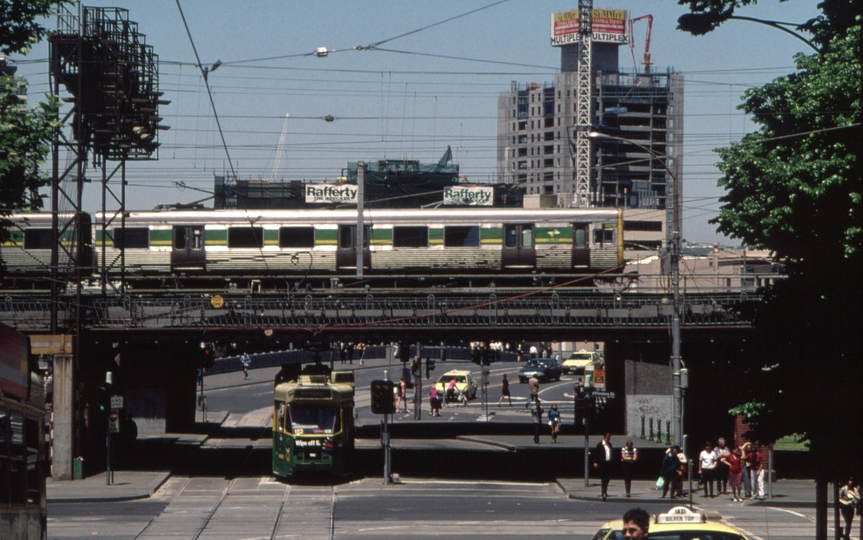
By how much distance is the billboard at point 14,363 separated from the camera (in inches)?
424

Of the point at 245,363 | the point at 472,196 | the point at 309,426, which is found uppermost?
the point at 472,196

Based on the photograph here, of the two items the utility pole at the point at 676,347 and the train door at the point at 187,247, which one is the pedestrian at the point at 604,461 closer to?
the utility pole at the point at 676,347

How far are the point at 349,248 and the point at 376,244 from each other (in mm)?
1083

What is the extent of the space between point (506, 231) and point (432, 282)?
3.88 meters

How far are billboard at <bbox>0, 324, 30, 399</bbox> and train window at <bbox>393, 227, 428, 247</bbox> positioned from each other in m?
33.1

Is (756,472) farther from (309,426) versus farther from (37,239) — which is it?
(37,239)

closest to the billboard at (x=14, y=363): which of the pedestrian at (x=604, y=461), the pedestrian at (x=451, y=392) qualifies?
the pedestrian at (x=604, y=461)

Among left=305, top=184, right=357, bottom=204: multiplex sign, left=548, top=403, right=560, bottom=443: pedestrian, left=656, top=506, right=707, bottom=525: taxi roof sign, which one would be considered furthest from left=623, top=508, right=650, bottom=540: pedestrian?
left=305, top=184, right=357, bottom=204: multiplex sign

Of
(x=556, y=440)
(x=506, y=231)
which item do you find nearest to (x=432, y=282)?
(x=506, y=231)

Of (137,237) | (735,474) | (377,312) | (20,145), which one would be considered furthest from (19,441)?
(137,237)

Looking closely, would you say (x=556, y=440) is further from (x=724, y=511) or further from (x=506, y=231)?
(x=724, y=511)

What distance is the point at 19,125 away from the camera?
20.0 meters

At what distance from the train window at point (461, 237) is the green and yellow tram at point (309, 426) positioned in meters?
10.8

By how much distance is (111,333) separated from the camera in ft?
123
